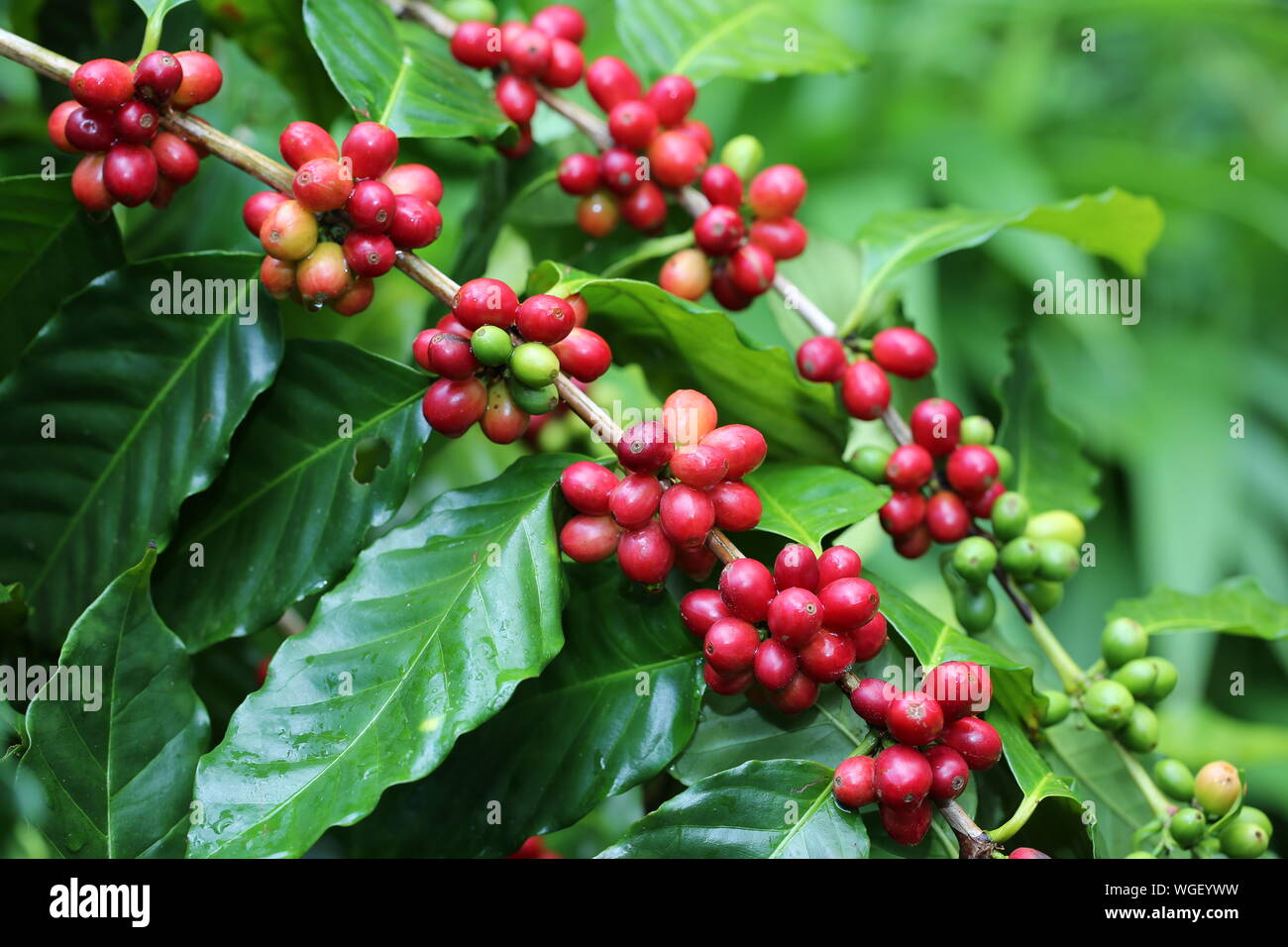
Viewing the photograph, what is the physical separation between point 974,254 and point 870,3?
1.77 feet

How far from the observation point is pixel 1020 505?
1.96ft

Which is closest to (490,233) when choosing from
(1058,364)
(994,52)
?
(1058,364)

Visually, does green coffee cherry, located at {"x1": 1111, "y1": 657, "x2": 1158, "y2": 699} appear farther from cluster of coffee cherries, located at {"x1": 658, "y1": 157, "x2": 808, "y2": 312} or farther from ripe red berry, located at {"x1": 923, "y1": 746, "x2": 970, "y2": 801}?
cluster of coffee cherries, located at {"x1": 658, "y1": 157, "x2": 808, "y2": 312}

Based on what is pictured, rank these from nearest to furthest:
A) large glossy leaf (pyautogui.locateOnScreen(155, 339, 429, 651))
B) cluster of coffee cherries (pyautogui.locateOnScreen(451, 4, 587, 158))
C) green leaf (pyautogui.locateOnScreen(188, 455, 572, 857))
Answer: green leaf (pyautogui.locateOnScreen(188, 455, 572, 857)), large glossy leaf (pyautogui.locateOnScreen(155, 339, 429, 651)), cluster of coffee cherries (pyautogui.locateOnScreen(451, 4, 587, 158))

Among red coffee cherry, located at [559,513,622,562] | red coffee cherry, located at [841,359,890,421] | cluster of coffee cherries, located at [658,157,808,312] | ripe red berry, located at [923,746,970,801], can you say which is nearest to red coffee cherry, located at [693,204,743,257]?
cluster of coffee cherries, located at [658,157,808,312]

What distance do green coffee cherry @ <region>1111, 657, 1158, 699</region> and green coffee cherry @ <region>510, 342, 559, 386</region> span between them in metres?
0.34

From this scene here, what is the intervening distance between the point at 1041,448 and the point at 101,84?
57 cm

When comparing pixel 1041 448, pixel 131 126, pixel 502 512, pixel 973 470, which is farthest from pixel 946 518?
pixel 131 126

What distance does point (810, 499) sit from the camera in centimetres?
54

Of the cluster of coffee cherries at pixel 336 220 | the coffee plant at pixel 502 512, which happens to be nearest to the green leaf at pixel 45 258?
the coffee plant at pixel 502 512

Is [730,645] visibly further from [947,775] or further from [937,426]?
[937,426]

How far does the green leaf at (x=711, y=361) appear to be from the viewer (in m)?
0.53

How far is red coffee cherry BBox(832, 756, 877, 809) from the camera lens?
1.50 feet
